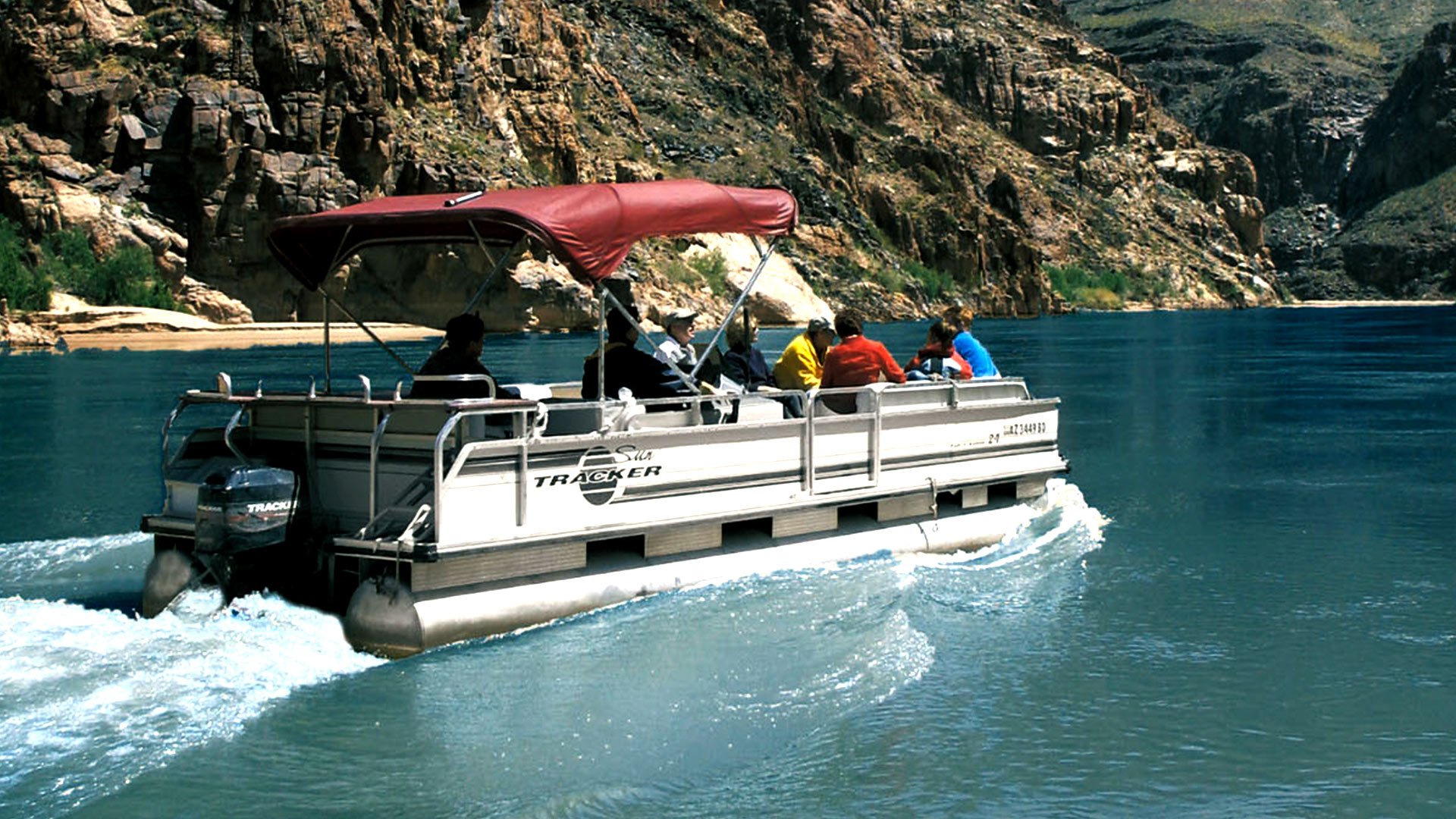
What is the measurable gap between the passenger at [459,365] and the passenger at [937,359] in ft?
16.7

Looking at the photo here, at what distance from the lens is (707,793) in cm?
888

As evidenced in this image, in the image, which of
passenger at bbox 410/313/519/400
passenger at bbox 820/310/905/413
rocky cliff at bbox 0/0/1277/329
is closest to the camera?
passenger at bbox 410/313/519/400

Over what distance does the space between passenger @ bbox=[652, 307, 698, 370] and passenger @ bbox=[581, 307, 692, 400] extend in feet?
0.52

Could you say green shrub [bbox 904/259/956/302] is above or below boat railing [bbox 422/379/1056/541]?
above

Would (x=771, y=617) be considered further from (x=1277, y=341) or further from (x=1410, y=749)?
(x=1277, y=341)

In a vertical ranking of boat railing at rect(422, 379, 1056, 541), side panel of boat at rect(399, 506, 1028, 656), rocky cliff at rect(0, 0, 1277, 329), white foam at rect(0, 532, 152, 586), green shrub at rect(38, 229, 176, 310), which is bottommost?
white foam at rect(0, 532, 152, 586)

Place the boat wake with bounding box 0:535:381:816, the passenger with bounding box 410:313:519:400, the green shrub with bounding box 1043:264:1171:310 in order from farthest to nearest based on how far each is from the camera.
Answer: the green shrub with bounding box 1043:264:1171:310 → the passenger with bounding box 410:313:519:400 → the boat wake with bounding box 0:535:381:816

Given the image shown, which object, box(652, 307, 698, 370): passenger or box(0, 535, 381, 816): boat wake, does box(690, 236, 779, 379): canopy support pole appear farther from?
box(0, 535, 381, 816): boat wake

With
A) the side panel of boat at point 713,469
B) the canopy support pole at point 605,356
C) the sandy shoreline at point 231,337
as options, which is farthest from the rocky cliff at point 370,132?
the canopy support pole at point 605,356

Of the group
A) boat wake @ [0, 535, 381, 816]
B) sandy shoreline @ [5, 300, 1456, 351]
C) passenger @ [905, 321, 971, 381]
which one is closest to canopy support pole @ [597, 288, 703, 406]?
boat wake @ [0, 535, 381, 816]

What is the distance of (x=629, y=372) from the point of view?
1288 centimetres

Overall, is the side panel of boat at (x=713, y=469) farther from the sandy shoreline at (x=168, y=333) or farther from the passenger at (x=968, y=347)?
the sandy shoreline at (x=168, y=333)

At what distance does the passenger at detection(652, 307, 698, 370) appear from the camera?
13.1m

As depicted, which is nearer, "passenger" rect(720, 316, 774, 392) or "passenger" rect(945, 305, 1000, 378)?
"passenger" rect(720, 316, 774, 392)
